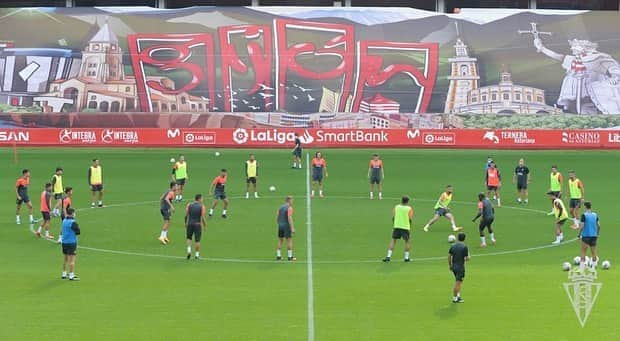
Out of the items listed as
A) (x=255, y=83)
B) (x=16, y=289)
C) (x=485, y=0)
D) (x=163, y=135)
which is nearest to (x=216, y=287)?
(x=16, y=289)

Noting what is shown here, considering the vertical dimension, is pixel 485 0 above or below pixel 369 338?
above

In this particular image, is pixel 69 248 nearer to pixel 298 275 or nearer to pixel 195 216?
pixel 195 216

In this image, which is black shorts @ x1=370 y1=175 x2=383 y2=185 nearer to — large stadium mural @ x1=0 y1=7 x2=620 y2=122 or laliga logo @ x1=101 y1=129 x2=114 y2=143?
laliga logo @ x1=101 y1=129 x2=114 y2=143

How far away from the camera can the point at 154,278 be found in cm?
2456

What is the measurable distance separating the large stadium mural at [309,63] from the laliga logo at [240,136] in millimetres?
6666

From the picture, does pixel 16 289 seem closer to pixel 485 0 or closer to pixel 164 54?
pixel 164 54

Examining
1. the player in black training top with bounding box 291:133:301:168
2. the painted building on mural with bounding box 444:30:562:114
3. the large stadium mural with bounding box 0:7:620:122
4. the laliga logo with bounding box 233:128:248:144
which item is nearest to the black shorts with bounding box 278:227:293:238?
the player in black training top with bounding box 291:133:301:168

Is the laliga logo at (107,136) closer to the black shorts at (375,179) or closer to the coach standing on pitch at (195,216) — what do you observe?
the black shorts at (375,179)

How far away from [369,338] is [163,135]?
4156 centimetres

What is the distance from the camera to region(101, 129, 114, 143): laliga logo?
5891 centimetres

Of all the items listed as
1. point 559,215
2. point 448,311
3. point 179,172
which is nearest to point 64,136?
point 179,172

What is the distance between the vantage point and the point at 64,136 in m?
58.8

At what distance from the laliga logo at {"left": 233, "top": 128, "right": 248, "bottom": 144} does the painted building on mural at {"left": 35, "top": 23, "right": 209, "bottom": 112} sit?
10.8 m

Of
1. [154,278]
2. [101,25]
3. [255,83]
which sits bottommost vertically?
[154,278]
